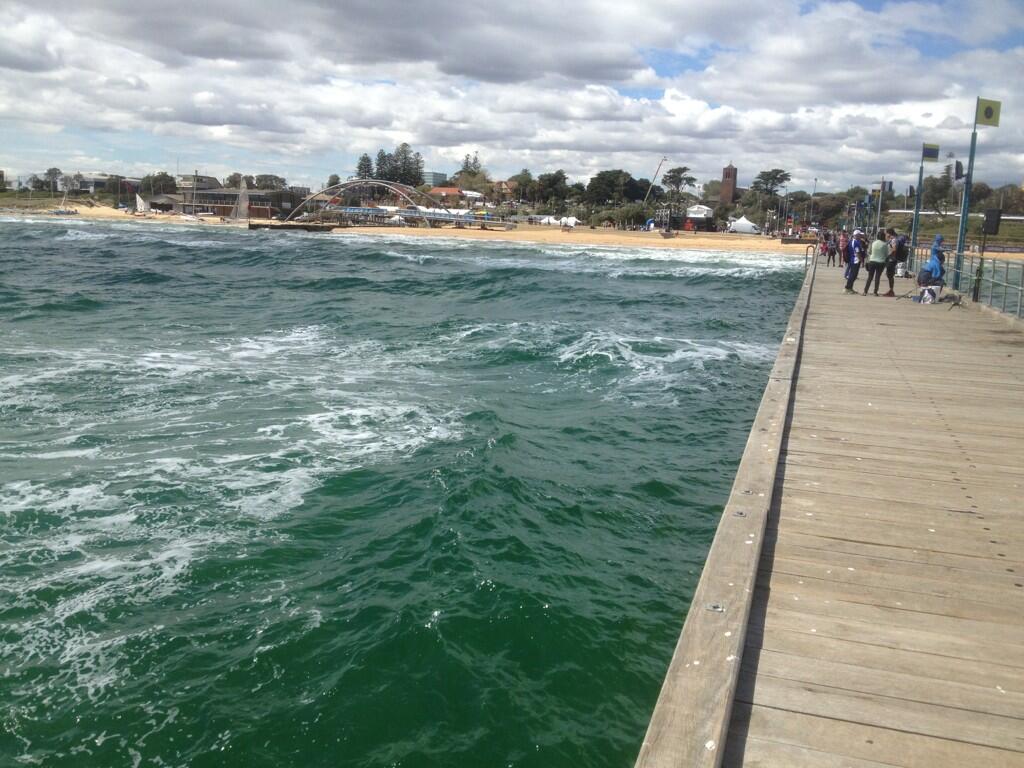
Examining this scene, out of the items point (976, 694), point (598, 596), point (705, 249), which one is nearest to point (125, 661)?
point (598, 596)

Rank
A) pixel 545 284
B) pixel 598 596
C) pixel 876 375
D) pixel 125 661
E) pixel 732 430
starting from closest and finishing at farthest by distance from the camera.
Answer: pixel 125 661
pixel 598 596
pixel 876 375
pixel 732 430
pixel 545 284

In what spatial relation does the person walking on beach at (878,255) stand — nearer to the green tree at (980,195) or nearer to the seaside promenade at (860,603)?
the seaside promenade at (860,603)

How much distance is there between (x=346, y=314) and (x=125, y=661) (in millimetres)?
18550

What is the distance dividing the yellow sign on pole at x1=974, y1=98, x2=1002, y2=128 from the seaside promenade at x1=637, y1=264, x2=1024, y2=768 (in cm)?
1523

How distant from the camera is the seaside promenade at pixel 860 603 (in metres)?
3.03

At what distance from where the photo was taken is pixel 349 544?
7012mm

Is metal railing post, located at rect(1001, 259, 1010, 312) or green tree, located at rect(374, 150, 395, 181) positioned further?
green tree, located at rect(374, 150, 395, 181)

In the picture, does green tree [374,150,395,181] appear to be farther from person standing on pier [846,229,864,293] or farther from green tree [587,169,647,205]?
person standing on pier [846,229,864,293]

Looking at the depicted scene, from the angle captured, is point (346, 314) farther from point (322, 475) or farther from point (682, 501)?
point (682, 501)

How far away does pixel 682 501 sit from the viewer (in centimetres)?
822

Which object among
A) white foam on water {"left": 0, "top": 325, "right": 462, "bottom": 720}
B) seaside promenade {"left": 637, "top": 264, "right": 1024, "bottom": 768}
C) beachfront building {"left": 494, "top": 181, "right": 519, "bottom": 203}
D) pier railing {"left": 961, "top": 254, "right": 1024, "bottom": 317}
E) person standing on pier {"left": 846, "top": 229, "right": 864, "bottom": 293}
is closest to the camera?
seaside promenade {"left": 637, "top": 264, "right": 1024, "bottom": 768}

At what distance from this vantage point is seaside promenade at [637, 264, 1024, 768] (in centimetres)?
303

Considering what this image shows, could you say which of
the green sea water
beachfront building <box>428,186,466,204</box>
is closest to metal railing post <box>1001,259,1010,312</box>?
the green sea water

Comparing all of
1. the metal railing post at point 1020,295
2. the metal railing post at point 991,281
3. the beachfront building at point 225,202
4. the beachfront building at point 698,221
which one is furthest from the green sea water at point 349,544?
the beachfront building at point 225,202
